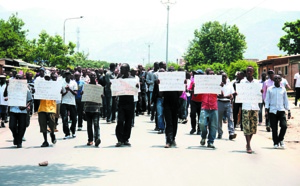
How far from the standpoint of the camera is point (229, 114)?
602 inches

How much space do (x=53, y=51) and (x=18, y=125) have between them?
53381mm

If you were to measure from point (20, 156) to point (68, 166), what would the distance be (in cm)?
194

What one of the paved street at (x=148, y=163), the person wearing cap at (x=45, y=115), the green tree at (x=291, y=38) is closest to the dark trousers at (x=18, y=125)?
the paved street at (x=148, y=163)

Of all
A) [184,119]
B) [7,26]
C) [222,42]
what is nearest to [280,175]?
[184,119]

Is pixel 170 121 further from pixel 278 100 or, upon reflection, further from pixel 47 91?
pixel 47 91

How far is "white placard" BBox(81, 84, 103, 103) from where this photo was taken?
1336 centimetres

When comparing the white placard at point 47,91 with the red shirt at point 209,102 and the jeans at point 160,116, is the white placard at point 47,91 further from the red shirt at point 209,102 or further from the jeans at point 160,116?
the jeans at point 160,116

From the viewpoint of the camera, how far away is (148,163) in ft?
34.1

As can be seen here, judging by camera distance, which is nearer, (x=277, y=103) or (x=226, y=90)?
(x=277, y=103)

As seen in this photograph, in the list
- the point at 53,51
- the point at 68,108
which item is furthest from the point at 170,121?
the point at 53,51

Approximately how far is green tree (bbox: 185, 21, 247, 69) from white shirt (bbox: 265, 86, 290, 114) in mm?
100137

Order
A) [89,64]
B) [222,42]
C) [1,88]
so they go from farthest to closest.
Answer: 1. [89,64]
2. [222,42]
3. [1,88]

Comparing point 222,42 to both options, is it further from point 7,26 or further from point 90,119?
point 90,119

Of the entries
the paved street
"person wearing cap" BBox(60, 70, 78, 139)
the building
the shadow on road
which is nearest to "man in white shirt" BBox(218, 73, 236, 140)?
the paved street
